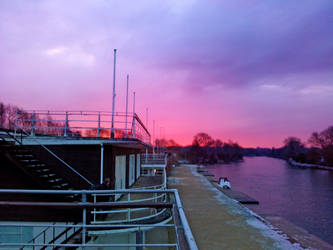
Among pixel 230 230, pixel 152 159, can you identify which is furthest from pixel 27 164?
pixel 152 159

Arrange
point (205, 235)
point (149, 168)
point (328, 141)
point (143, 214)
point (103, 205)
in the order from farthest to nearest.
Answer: point (328, 141) → point (149, 168) → point (143, 214) → point (205, 235) → point (103, 205)

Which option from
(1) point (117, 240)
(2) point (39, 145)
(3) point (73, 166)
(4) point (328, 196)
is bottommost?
(4) point (328, 196)

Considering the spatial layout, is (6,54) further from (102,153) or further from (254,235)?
(254,235)

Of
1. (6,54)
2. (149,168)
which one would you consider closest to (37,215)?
(6,54)

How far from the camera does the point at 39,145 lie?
383 inches

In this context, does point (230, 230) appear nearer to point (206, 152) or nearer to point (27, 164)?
point (27, 164)

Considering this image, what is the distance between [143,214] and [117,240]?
1.32m

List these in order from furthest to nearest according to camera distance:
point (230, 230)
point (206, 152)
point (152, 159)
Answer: point (206, 152) → point (152, 159) → point (230, 230)

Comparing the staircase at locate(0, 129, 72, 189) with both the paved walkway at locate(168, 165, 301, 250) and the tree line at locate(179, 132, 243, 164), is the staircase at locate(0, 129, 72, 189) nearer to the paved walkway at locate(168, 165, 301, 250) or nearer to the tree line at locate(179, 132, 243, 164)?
the paved walkway at locate(168, 165, 301, 250)

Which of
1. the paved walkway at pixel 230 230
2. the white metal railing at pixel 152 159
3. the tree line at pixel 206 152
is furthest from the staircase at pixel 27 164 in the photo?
the tree line at pixel 206 152

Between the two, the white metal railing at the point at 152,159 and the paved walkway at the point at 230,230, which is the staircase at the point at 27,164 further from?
the white metal railing at the point at 152,159

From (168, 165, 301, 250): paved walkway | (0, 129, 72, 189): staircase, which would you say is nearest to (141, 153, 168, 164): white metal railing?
(168, 165, 301, 250): paved walkway

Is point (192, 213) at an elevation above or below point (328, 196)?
above

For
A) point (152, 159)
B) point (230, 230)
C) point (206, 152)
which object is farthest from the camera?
point (206, 152)
